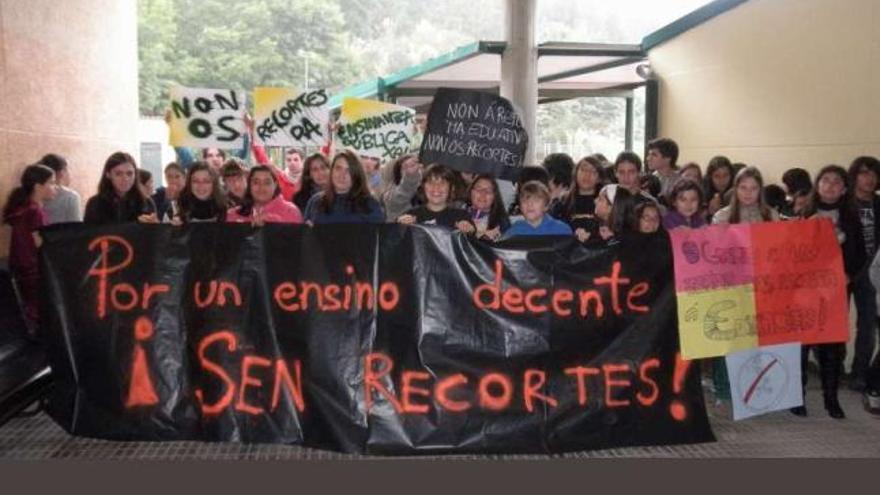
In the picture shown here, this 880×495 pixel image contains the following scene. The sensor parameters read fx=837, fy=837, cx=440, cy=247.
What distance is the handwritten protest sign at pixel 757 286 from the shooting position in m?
4.71

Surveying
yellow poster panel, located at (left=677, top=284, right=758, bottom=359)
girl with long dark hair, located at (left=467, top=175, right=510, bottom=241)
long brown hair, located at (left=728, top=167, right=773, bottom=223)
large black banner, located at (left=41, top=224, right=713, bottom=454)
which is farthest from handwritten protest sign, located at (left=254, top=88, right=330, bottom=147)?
yellow poster panel, located at (left=677, top=284, right=758, bottom=359)

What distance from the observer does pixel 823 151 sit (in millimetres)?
8625

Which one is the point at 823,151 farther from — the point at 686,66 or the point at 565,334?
the point at 565,334

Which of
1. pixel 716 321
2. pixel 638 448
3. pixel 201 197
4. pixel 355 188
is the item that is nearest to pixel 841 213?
pixel 716 321

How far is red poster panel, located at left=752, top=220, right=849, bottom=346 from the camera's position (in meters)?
4.86

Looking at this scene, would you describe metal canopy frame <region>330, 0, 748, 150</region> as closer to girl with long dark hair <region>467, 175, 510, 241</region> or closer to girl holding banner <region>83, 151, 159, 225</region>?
girl with long dark hair <region>467, 175, 510, 241</region>

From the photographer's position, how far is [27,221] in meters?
6.13

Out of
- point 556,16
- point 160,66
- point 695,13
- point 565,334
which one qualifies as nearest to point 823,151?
point 695,13

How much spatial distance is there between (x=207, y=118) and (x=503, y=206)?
120 inches

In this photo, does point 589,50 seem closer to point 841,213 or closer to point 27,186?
point 841,213

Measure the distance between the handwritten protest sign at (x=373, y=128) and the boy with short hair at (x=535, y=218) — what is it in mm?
3252

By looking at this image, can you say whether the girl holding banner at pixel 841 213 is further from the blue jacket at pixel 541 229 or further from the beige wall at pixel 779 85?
the beige wall at pixel 779 85

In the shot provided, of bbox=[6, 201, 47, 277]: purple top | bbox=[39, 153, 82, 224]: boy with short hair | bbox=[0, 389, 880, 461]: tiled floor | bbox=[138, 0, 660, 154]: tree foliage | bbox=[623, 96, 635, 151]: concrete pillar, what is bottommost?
bbox=[0, 389, 880, 461]: tiled floor

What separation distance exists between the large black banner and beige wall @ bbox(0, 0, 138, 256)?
4.00 metres
